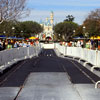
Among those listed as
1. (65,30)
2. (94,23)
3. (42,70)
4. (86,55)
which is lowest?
(42,70)

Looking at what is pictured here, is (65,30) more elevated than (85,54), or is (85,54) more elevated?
(65,30)

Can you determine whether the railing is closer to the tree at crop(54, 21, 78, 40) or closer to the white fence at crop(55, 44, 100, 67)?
the white fence at crop(55, 44, 100, 67)

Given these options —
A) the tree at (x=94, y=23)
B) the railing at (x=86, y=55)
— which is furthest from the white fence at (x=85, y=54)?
the tree at (x=94, y=23)

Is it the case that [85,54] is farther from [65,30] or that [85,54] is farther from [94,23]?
[65,30]

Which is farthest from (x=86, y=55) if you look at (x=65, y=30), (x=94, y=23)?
(x=65, y=30)

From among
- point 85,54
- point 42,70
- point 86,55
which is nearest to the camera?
point 42,70

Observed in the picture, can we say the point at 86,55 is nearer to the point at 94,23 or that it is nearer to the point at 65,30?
the point at 94,23

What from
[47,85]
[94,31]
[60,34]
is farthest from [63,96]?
[60,34]

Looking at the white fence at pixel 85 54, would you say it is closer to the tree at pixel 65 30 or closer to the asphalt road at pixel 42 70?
the asphalt road at pixel 42 70

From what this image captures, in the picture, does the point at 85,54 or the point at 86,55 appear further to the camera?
the point at 85,54

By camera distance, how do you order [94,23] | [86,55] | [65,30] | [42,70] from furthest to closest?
[65,30]
[94,23]
[86,55]
[42,70]

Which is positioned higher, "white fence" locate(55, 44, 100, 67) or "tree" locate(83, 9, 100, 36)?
"tree" locate(83, 9, 100, 36)

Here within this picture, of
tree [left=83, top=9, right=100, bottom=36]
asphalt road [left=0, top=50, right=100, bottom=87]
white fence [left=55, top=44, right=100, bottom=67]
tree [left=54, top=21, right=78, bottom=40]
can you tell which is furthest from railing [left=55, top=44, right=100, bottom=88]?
tree [left=54, top=21, right=78, bottom=40]

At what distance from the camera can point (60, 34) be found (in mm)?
149875
